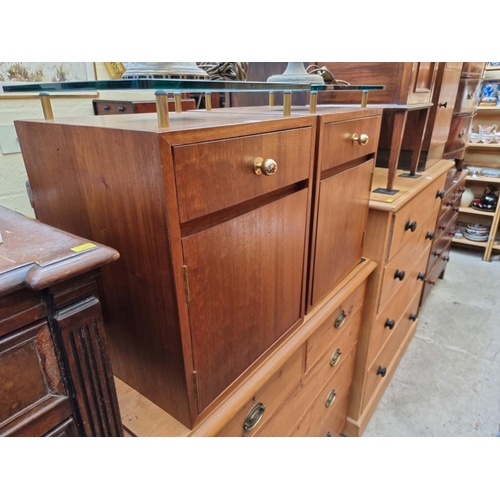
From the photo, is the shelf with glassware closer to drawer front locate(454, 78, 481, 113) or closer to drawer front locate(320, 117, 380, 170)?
drawer front locate(454, 78, 481, 113)

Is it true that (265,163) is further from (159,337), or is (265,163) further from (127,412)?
(127,412)

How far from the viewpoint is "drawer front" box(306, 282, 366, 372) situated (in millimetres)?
976

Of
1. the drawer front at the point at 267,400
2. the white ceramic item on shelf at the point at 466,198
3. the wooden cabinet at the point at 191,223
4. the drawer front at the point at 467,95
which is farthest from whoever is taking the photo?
the white ceramic item on shelf at the point at 466,198

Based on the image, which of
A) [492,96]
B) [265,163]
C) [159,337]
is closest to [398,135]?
[265,163]

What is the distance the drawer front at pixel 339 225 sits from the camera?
852mm

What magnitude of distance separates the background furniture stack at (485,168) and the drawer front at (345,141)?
259 centimetres

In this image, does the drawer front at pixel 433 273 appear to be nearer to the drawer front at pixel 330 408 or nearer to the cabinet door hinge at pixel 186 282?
the drawer front at pixel 330 408

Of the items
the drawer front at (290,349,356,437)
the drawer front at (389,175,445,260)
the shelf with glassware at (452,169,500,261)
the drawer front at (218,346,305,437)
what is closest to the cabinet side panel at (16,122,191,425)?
the drawer front at (218,346,305,437)

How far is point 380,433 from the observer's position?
1.59 metres

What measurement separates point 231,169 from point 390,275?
1022 millimetres

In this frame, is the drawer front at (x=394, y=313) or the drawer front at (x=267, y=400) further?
the drawer front at (x=394, y=313)

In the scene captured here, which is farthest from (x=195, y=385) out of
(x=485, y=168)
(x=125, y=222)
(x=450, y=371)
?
(x=485, y=168)

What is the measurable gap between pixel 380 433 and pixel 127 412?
4.40ft

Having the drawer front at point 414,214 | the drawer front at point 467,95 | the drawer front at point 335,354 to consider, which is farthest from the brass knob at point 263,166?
the drawer front at point 467,95
